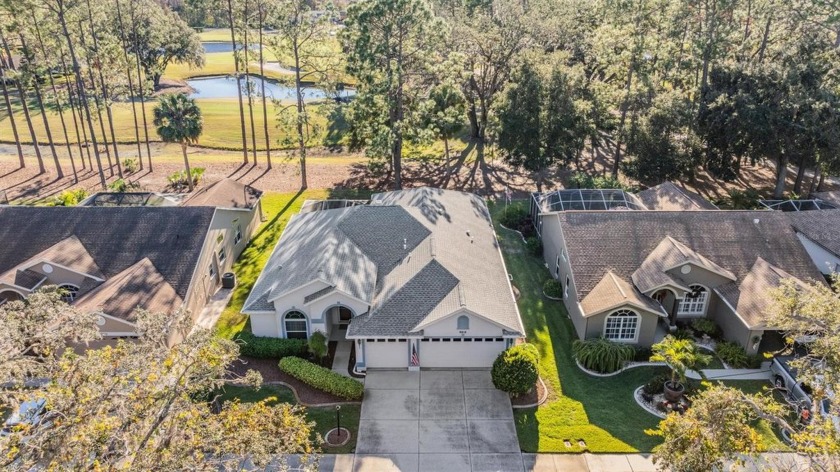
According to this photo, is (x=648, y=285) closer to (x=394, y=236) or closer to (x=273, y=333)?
(x=394, y=236)

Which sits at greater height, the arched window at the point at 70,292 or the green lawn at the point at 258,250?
the arched window at the point at 70,292

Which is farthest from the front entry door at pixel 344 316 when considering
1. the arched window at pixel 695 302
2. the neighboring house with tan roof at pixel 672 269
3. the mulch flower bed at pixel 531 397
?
the arched window at pixel 695 302

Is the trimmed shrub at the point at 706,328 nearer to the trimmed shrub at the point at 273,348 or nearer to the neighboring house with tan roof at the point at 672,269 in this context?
the neighboring house with tan roof at the point at 672,269

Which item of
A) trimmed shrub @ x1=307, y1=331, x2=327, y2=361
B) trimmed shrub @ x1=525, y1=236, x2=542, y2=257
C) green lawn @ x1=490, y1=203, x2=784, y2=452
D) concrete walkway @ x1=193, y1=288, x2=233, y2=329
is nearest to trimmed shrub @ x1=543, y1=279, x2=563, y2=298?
green lawn @ x1=490, y1=203, x2=784, y2=452

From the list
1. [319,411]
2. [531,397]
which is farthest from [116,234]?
[531,397]

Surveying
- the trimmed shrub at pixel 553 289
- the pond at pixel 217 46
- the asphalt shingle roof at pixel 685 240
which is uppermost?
the asphalt shingle roof at pixel 685 240

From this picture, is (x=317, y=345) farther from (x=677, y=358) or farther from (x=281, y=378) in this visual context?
(x=677, y=358)
